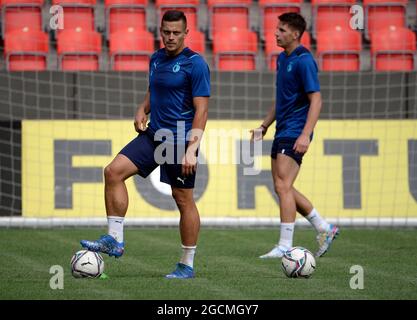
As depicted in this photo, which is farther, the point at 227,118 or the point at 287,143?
the point at 227,118

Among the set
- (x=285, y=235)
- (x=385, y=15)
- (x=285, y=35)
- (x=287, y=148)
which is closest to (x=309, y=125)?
(x=287, y=148)

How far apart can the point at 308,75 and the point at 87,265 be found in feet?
9.15

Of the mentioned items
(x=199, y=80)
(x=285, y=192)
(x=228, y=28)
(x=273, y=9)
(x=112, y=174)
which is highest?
(x=273, y=9)

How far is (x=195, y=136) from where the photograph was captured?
7.93 metres

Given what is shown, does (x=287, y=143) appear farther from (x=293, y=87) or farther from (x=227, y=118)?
(x=227, y=118)

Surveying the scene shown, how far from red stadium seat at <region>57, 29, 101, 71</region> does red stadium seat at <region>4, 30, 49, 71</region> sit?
0.81ft

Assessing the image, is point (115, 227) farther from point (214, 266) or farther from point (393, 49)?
point (393, 49)

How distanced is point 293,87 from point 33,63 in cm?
608

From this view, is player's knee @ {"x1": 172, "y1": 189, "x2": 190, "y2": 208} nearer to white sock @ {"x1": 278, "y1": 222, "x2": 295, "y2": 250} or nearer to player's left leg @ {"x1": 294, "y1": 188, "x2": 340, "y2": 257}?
white sock @ {"x1": 278, "y1": 222, "x2": 295, "y2": 250}

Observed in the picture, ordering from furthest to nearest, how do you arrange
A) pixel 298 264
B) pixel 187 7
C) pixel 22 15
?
1. pixel 187 7
2. pixel 22 15
3. pixel 298 264

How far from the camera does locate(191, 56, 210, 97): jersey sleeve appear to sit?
26.2 feet

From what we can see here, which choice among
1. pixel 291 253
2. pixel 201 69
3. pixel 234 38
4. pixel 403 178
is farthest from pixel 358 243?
pixel 234 38

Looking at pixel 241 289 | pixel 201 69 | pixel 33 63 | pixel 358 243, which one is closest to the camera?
pixel 241 289

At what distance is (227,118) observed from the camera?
13281mm
